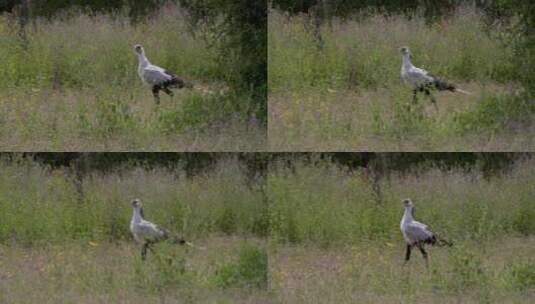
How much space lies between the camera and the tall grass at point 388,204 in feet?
23.6

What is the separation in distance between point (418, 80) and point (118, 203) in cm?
207

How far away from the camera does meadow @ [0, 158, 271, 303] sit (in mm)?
7043

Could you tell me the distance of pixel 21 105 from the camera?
6.96 metres

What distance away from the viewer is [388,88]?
7.11 m

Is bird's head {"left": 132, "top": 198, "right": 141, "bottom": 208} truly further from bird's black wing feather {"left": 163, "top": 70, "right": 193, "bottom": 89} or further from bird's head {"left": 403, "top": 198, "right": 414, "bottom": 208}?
bird's head {"left": 403, "top": 198, "right": 414, "bottom": 208}

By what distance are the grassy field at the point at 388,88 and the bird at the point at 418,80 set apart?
61 mm

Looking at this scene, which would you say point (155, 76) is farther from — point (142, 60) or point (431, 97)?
point (431, 97)

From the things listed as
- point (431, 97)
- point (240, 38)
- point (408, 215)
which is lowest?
point (408, 215)

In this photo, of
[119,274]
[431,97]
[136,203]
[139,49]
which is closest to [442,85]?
[431,97]

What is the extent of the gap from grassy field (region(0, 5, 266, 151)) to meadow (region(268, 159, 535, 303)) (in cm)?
56

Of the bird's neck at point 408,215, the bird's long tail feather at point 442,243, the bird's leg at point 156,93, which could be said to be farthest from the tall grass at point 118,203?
the bird's long tail feather at point 442,243

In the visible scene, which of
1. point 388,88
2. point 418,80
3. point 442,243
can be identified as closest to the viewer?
point 418,80

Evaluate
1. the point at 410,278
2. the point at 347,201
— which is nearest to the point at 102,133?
the point at 347,201

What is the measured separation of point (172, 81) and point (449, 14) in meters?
1.84
